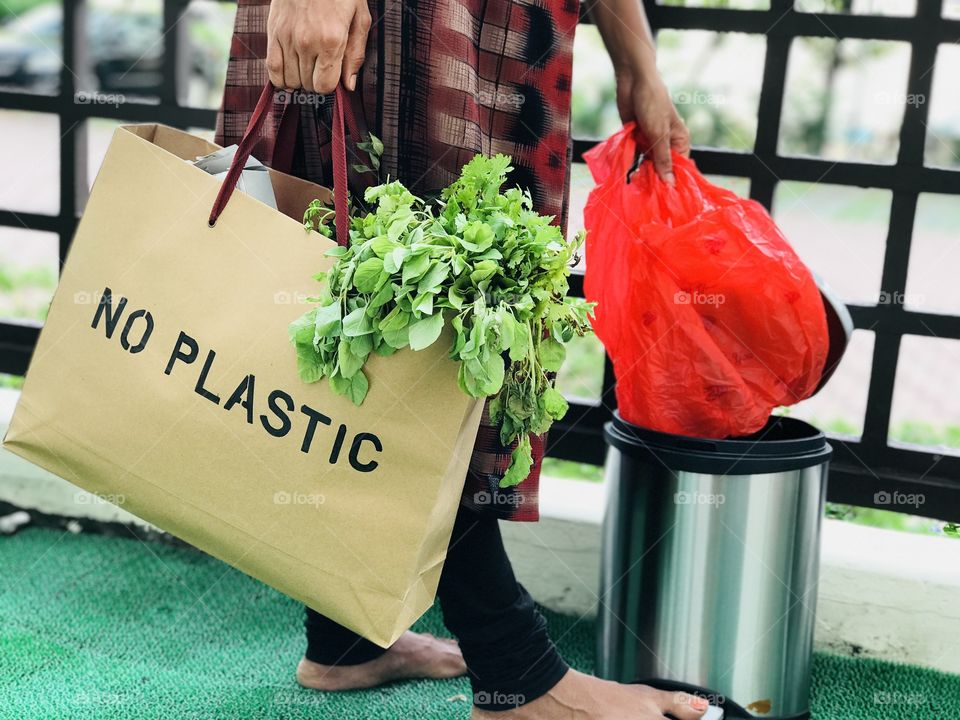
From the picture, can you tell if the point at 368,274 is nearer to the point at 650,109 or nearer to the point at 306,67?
the point at 306,67

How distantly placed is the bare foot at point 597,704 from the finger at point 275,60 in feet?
2.80

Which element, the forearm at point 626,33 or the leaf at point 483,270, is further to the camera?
the forearm at point 626,33

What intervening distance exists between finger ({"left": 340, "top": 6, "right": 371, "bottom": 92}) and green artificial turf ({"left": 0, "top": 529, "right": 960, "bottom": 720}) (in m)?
0.91

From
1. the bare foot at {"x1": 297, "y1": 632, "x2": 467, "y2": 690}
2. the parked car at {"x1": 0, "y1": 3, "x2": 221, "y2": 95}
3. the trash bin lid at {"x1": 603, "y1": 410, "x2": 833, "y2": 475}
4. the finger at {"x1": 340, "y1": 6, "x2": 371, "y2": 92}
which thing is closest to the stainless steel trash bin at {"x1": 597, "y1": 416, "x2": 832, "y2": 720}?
the trash bin lid at {"x1": 603, "y1": 410, "x2": 833, "y2": 475}

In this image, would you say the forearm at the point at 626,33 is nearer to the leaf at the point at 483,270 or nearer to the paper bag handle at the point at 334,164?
the paper bag handle at the point at 334,164

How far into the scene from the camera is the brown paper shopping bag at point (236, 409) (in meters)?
1.02

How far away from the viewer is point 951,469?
67.3 inches

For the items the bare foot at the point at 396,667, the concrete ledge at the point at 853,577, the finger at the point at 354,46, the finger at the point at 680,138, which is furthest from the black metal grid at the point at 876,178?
the finger at the point at 354,46

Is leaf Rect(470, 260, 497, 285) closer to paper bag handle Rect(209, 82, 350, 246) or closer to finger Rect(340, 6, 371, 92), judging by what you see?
paper bag handle Rect(209, 82, 350, 246)

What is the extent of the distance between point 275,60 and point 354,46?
9 centimetres

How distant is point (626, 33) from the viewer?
4.58ft

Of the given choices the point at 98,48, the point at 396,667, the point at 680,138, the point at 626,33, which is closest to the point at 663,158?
the point at 680,138

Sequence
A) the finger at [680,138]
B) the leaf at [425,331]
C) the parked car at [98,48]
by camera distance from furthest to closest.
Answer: the parked car at [98,48] → the finger at [680,138] → the leaf at [425,331]

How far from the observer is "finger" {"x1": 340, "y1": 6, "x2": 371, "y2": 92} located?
106 cm
